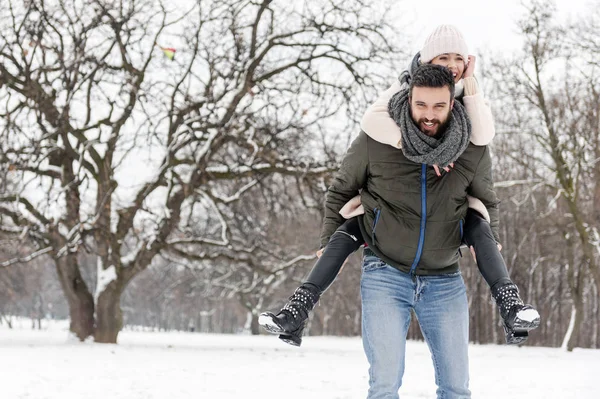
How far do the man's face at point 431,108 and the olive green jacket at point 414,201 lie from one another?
0.16 meters

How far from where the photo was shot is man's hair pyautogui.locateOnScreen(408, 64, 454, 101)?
2693 millimetres

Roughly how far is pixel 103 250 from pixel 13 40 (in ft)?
15.0

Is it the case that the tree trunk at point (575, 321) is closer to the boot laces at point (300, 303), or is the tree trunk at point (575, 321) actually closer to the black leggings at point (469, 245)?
the black leggings at point (469, 245)

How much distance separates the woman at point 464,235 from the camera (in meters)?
2.73

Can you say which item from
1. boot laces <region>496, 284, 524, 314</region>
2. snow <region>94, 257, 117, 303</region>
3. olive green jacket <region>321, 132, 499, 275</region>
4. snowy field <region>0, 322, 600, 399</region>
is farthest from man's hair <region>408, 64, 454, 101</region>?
snow <region>94, 257, 117, 303</region>

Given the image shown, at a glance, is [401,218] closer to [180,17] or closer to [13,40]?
[13,40]

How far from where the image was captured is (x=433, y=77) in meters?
2.70

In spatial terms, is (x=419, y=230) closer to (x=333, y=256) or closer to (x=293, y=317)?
(x=333, y=256)

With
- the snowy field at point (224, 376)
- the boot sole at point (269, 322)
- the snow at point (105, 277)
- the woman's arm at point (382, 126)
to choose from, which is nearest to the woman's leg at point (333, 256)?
the boot sole at point (269, 322)

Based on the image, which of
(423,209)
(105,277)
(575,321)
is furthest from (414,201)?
(575,321)

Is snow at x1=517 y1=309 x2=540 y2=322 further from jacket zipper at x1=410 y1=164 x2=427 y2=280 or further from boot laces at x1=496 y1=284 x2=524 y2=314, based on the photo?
jacket zipper at x1=410 y1=164 x2=427 y2=280

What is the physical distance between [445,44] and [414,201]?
2.87ft

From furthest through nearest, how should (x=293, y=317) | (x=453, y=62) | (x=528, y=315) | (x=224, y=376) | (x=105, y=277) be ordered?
(x=105, y=277), (x=224, y=376), (x=453, y=62), (x=293, y=317), (x=528, y=315)

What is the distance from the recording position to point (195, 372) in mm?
8711
